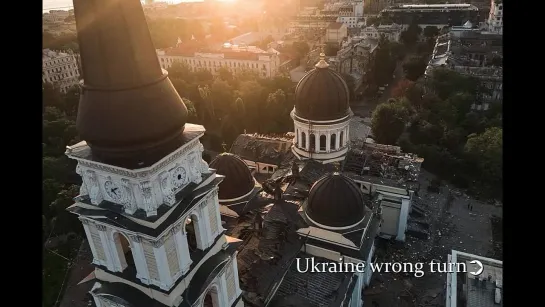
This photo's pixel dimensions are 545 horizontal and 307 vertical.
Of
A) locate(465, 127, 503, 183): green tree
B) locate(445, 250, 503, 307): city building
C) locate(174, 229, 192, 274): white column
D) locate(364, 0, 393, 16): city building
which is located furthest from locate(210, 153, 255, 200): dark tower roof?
locate(364, 0, 393, 16): city building

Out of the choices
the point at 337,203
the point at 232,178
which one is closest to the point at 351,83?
the point at 232,178

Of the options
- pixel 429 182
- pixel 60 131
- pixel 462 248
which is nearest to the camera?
pixel 462 248

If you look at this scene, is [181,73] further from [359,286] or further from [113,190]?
[113,190]

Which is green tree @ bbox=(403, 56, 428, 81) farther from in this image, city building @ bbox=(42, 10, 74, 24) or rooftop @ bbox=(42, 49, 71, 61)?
city building @ bbox=(42, 10, 74, 24)

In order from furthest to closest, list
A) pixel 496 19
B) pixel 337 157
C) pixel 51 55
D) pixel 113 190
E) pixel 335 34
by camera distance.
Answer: pixel 335 34 < pixel 496 19 < pixel 51 55 < pixel 337 157 < pixel 113 190

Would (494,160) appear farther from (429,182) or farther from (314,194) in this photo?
(314,194)
